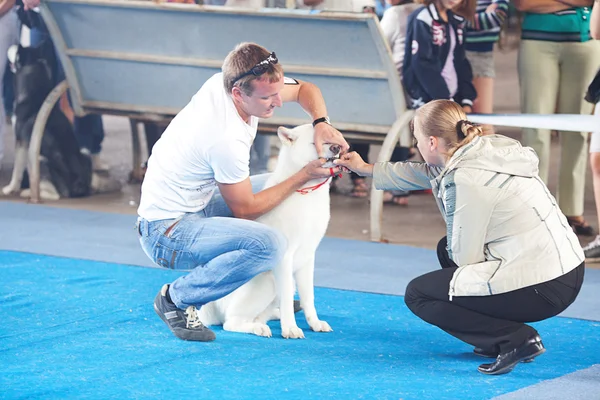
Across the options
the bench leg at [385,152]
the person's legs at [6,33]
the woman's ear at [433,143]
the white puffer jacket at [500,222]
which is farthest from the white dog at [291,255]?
the person's legs at [6,33]

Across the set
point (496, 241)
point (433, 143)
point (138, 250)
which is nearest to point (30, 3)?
point (138, 250)

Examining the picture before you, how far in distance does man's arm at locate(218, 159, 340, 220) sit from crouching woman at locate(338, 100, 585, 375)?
46cm

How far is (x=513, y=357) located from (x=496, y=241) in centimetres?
43

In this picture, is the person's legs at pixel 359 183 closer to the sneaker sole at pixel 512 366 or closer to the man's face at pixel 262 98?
the man's face at pixel 262 98

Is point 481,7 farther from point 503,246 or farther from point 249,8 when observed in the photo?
point 503,246

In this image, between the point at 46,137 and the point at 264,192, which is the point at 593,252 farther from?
the point at 46,137

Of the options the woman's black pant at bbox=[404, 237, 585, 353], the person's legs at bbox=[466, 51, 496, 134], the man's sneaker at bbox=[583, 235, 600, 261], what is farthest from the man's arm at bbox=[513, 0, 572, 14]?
the woman's black pant at bbox=[404, 237, 585, 353]

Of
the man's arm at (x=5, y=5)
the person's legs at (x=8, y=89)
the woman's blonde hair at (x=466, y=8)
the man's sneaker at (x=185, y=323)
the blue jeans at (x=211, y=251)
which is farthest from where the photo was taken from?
the person's legs at (x=8, y=89)

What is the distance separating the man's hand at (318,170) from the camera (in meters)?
3.83

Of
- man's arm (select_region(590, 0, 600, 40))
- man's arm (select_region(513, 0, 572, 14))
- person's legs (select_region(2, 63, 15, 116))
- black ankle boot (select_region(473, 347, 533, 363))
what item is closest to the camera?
black ankle boot (select_region(473, 347, 533, 363))

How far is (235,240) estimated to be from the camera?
382 cm

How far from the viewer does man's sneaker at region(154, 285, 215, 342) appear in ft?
12.8

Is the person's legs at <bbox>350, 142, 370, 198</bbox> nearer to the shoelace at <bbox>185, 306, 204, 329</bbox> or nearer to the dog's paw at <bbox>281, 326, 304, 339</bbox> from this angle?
the dog's paw at <bbox>281, 326, 304, 339</bbox>

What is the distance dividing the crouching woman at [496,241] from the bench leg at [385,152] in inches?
92.4
